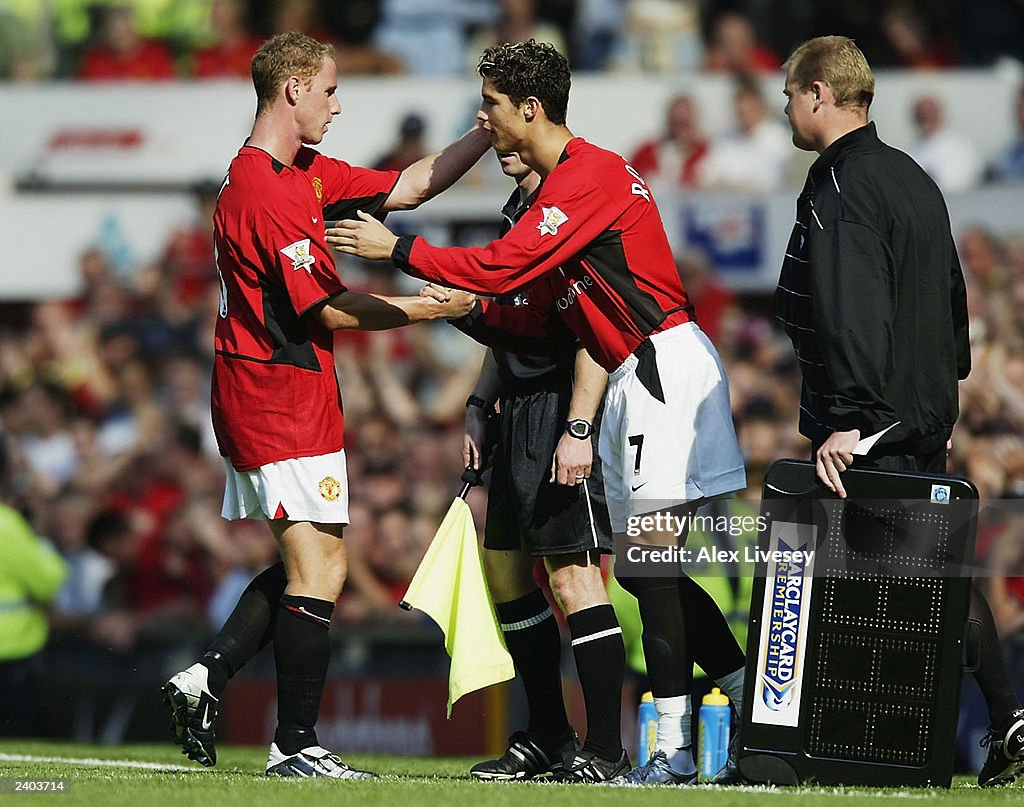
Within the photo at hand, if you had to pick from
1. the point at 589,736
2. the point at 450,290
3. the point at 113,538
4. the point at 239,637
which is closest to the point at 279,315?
the point at 450,290

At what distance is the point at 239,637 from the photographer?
5906 millimetres

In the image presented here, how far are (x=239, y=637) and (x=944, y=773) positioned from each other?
7.83ft

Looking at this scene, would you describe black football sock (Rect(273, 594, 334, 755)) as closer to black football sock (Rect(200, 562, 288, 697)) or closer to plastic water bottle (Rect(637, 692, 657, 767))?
black football sock (Rect(200, 562, 288, 697))

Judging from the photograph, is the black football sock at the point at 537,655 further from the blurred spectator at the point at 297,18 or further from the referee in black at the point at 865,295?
the blurred spectator at the point at 297,18

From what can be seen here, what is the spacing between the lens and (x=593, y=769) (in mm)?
5691

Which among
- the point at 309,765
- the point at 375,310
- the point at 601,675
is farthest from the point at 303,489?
the point at 601,675

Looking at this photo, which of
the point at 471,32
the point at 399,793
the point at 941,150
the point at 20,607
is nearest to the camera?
the point at 399,793

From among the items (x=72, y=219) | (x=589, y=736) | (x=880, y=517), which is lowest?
(x=589, y=736)

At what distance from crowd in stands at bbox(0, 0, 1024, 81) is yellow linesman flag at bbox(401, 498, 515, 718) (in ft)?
27.0

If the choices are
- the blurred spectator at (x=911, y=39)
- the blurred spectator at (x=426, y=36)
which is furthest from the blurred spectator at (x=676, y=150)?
the blurred spectator at (x=426, y=36)

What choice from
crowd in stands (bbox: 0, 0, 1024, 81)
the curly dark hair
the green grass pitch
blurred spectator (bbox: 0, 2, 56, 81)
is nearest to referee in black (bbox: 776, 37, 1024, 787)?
the curly dark hair

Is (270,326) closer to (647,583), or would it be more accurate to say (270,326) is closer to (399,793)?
(647,583)

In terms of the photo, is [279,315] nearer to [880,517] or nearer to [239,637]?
[239,637]

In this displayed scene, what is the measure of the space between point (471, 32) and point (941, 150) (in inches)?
167
